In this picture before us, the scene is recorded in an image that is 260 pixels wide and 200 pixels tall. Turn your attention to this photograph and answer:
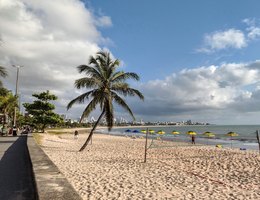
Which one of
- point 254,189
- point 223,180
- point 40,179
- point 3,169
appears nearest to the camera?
point 40,179

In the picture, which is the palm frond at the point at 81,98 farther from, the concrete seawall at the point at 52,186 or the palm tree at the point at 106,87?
the concrete seawall at the point at 52,186

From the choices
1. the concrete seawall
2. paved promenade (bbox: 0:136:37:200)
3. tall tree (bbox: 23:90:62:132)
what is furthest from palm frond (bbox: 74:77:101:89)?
tall tree (bbox: 23:90:62:132)

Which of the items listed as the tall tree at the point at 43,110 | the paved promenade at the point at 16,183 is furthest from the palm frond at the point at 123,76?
the tall tree at the point at 43,110

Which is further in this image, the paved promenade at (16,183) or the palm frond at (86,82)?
the palm frond at (86,82)

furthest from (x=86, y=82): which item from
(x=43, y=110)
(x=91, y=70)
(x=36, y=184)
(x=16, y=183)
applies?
(x=43, y=110)

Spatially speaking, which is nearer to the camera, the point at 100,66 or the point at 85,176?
the point at 85,176

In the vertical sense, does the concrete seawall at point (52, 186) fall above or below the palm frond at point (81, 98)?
below

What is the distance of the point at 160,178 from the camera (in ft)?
31.2

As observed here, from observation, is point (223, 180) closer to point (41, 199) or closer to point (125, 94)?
point (41, 199)

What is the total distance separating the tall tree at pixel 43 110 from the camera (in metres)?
42.3

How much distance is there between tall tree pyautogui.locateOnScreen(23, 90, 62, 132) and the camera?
1667 inches

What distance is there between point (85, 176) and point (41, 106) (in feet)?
117

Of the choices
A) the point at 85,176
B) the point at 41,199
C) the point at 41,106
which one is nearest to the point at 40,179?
the point at 41,199

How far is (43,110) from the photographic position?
141 ft
